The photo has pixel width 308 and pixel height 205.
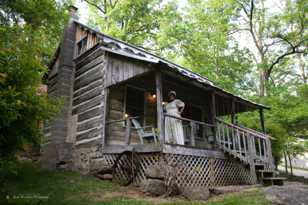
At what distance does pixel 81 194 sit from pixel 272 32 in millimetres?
18624

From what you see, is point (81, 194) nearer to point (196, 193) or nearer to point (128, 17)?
point (196, 193)

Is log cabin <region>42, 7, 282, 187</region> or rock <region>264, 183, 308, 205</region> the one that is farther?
log cabin <region>42, 7, 282, 187</region>

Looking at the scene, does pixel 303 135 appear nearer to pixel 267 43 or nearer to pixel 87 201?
pixel 267 43

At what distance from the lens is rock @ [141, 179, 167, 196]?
6.65 metres

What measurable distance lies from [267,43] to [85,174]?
17.7 m

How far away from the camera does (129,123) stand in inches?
332

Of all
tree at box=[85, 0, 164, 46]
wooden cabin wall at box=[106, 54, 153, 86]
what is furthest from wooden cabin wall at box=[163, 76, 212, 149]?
tree at box=[85, 0, 164, 46]

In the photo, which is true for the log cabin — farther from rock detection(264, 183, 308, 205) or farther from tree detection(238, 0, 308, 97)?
tree detection(238, 0, 308, 97)

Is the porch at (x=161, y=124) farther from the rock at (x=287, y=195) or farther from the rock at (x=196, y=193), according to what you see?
the rock at (x=287, y=195)

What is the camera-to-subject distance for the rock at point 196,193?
6.50 meters

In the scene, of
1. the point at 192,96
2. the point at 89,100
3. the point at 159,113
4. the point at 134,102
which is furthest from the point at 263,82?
the point at 159,113

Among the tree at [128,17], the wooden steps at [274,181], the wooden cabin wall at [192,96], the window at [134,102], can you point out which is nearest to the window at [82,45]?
the window at [134,102]

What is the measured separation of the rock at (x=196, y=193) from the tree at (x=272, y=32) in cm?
1344

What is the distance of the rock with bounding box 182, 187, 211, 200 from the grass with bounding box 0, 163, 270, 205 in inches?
8.8
